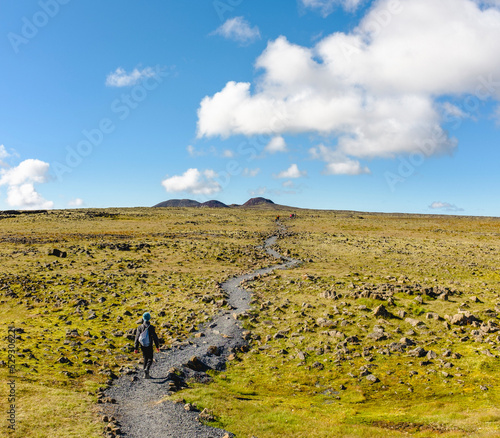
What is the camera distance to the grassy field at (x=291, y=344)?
44.8 ft

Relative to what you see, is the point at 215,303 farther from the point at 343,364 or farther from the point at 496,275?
the point at 496,275

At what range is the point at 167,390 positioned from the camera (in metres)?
16.2

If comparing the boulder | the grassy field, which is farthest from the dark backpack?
the boulder

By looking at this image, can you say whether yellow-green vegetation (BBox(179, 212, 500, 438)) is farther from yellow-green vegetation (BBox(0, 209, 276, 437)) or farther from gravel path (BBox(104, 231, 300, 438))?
yellow-green vegetation (BBox(0, 209, 276, 437))

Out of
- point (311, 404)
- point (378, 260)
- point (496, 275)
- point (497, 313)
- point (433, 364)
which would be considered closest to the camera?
point (311, 404)

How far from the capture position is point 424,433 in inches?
496

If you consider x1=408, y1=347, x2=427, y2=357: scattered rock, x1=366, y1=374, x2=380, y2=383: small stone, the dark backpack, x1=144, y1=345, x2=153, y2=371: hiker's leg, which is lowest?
x1=366, y1=374, x2=380, y2=383: small stone

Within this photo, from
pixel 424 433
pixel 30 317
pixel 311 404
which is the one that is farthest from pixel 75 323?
pixel 424 433

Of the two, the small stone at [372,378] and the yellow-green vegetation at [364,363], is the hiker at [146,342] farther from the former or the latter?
the small stone at [372,378]

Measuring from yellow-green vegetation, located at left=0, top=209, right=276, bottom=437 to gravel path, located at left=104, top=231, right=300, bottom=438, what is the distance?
986 millimetres

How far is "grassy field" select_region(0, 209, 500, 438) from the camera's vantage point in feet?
44.8

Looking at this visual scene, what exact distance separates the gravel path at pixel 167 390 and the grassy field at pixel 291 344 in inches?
35.1

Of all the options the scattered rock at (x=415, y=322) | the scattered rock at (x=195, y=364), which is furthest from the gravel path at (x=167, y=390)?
the scattered rock at (x=415, y=322)

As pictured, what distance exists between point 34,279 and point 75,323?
13673 mm
